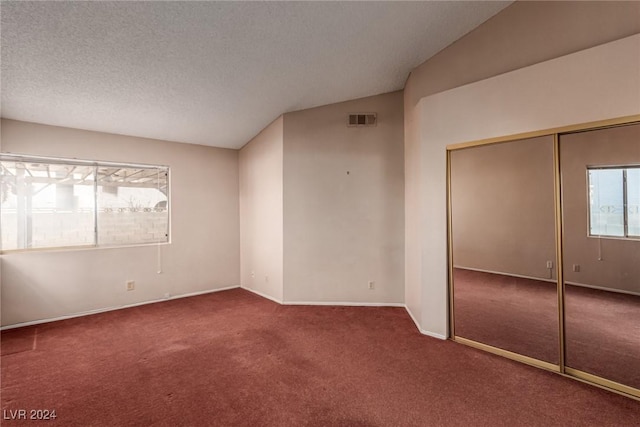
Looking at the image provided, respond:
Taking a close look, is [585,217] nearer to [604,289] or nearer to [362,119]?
[604,289]

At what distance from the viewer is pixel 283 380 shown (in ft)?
7.84

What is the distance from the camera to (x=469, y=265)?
3.02m

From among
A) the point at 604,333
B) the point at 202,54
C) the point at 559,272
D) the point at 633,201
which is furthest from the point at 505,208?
the point at 202,54

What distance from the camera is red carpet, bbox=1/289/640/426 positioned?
1958 millimetres

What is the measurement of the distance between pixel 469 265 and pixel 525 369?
99 cm

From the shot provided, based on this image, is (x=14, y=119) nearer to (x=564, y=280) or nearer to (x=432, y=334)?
(x=432, y=334)

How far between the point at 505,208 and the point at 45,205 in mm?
5686

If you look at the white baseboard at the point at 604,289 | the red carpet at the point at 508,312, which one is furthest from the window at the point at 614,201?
the red carpet at the point at 508,312

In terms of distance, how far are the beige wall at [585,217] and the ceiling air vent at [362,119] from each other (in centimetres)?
228

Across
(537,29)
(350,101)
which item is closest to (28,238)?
(350,101)

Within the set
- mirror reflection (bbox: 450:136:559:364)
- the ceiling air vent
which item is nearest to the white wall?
mirror reflection (bbox: 450:136:559:364)

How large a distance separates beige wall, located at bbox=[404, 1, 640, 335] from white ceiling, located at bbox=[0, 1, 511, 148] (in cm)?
17

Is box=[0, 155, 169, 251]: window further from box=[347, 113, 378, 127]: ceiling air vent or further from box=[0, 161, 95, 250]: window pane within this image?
box=[347, 113, 378, 127]: ceiling air vent

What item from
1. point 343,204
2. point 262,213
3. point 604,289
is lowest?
point 604,289
